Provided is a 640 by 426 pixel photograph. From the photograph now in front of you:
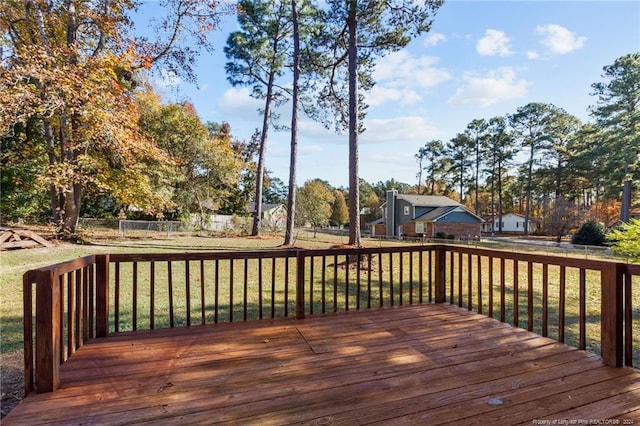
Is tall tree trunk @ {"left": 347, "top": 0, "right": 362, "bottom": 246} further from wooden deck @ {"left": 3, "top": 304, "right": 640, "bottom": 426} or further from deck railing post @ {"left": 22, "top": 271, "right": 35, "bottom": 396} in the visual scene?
deck railing post @ {"left": 22, "top": 271, "right": 35, "bottom": 396}

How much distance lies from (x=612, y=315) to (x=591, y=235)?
18.7 meters

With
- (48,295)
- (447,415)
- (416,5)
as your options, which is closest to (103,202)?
(416,5)

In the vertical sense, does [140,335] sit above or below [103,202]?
below

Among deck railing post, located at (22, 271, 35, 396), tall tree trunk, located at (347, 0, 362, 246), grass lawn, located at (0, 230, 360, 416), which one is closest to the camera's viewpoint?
deck railing post, located at (22, 271, 35, 396)

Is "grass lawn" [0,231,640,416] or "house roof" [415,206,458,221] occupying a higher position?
"house roof" [415,206,458,221]

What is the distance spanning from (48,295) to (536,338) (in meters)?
3.41

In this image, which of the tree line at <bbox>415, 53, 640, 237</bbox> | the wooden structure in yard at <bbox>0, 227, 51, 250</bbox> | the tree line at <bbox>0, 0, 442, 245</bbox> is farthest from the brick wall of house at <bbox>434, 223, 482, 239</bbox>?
the wooden structure in yard at <bbox>0, 227, 51, 250</bbox>

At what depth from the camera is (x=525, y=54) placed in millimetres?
9258

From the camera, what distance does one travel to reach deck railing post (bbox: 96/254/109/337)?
9.25 ft

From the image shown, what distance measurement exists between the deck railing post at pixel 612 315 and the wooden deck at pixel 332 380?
0.10m

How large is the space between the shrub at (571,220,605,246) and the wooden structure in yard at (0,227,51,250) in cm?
2195

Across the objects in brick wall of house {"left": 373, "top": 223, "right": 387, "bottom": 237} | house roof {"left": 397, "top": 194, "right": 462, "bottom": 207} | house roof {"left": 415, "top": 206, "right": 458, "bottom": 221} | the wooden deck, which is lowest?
brick wall of house {"left": 373, "top": 223, "right": 387, "bottom": 237}

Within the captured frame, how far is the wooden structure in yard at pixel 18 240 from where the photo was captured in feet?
27.1

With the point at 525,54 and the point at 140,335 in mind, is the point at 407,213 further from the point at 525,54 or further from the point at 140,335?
the point at 140,335
